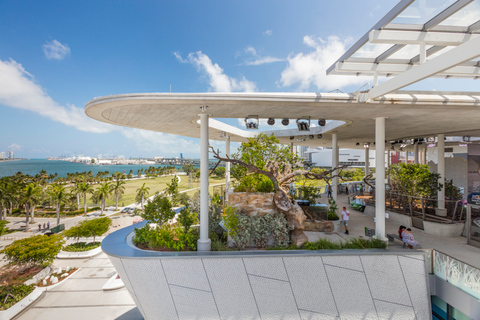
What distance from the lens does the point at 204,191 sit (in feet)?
21.4

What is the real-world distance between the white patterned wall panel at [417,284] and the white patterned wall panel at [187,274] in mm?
4976

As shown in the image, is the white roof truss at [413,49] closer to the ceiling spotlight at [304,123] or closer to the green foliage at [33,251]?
the ceiling spotlight at [304,123]

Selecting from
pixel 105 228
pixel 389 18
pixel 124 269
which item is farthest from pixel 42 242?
pixel 389 18

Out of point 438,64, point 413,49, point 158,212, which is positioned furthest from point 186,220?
point 413,49

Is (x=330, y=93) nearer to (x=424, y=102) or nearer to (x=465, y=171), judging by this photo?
(x=424, y=102)

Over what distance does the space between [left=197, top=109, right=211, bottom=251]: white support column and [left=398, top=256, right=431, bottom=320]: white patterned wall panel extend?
514 centimetres

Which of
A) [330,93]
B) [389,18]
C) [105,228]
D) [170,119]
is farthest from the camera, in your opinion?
[105,228]

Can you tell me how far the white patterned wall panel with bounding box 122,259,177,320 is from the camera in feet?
17.2

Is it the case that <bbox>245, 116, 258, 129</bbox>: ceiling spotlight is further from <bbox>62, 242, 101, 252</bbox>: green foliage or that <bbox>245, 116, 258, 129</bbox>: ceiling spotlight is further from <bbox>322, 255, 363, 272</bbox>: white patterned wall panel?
<bbox>62, 242, 101, 252</bbox>: green foliage

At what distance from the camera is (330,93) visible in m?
5.95

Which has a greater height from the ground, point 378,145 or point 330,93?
point 330,93

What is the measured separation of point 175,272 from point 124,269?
1.40 metres

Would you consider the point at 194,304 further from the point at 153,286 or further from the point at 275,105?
the point at 275,105

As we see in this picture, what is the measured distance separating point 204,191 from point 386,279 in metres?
5.23
